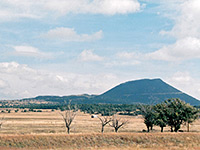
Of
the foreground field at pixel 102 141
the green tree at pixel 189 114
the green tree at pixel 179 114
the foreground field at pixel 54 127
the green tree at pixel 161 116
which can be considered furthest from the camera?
the foreground field at pixel 54 127

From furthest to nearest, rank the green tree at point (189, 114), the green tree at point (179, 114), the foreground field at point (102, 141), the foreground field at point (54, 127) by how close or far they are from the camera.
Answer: the foreground field at point (54, 127) → the green tree at point (179, 114) → the green tree at point (189, 114) → the foreground field at point (102, 141)

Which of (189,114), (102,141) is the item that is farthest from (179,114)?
(102,141)

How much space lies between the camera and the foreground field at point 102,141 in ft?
158

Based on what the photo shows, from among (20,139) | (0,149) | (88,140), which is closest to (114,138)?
(88,140)

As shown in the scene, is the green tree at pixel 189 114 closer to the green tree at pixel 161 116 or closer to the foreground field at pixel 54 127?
the green tree at pixel 161 116

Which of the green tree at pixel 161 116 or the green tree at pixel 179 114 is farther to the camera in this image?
the green tree at pixel 161 116

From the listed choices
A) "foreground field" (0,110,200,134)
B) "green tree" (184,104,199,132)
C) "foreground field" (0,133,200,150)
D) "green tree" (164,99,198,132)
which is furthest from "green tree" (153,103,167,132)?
"foreground field" (0,133,200,150)

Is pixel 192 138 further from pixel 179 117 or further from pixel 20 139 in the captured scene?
pixel 20 139

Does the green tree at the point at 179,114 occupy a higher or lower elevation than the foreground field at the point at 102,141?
higher

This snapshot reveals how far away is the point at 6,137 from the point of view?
49.5 metres

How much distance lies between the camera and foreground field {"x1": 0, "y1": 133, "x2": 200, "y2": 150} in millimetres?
48125

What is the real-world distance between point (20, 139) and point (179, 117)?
4091 cm

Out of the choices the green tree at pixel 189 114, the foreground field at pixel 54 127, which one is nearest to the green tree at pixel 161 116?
the green tree at pixel 189 114

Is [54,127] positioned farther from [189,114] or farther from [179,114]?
[189,114]
